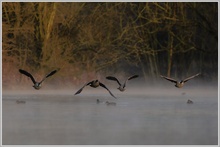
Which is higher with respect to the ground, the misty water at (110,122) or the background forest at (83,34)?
the background forest at (83,34)

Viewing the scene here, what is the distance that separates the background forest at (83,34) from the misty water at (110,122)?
529 centimetres

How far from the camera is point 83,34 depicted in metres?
25.1

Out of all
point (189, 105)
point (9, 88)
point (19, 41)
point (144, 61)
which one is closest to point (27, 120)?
point (189, 105)

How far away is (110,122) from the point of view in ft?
44.1

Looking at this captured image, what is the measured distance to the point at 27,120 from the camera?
1371cm

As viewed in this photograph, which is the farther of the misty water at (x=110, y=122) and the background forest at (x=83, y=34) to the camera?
the background forest at (x=83, y=34)

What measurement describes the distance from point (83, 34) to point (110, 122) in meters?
11.9

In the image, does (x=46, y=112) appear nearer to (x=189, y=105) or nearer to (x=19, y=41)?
(x=189, y=105)

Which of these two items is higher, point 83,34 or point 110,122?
point 83,34

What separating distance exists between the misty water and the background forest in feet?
17.4

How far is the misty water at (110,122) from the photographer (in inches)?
449

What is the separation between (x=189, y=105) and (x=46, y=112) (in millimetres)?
3394

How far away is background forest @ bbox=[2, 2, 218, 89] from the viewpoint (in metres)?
23.7

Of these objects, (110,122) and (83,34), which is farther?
(83,34)
